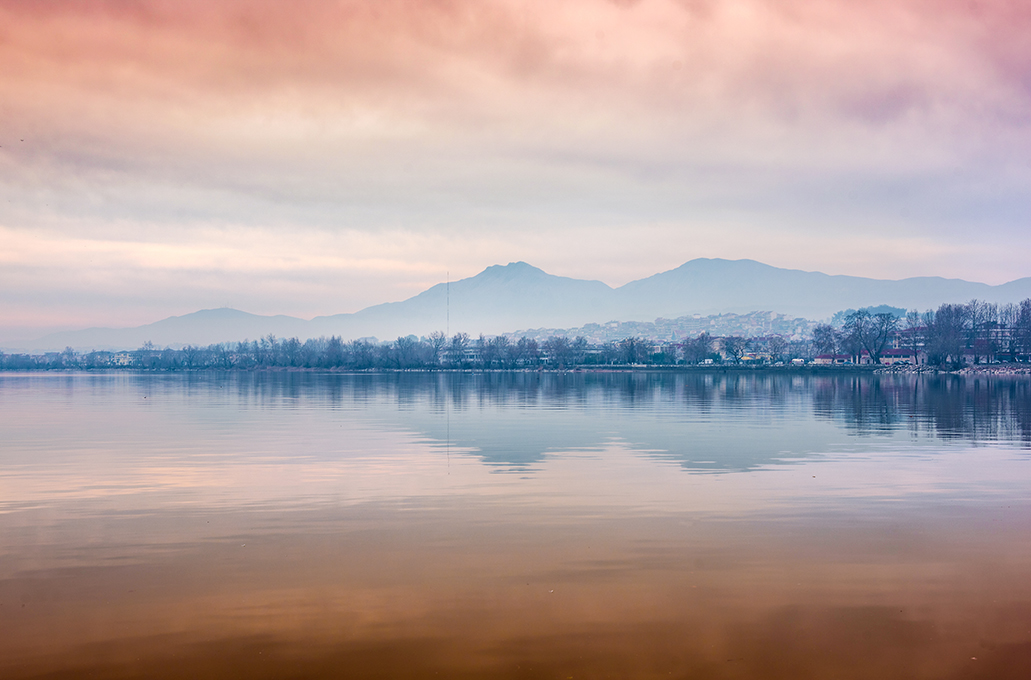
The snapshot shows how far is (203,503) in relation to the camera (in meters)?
18.4

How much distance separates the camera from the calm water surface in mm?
9312

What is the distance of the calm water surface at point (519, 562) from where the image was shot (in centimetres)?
931

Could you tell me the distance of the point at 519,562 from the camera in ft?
42.7

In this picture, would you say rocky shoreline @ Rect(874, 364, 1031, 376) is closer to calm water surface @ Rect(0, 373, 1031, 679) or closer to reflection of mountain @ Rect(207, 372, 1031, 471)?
reflection of mountain @ Rect(207, 372, 1031, 471)

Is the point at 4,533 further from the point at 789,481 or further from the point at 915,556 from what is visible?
the point at 789,481

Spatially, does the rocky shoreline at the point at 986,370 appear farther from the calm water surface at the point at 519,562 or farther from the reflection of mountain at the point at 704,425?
the calm water surface at the point at 519,562

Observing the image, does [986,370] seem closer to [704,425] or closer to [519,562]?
[704,425]

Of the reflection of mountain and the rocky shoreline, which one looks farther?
the rocky shoreline

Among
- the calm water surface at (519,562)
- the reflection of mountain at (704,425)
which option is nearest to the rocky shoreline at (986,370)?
the reflection of mountain at (704,425)

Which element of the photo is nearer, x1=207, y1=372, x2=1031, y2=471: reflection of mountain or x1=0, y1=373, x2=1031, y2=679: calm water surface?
x1=0, y1=373, x2=1031, y2=679: calm water surface

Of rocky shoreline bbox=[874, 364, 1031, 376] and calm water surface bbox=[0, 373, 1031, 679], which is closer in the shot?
calm water surface bbox=[0, 373, 1031, 679]

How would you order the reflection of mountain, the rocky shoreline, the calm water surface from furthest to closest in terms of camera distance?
the rocky shoreline → the reflection of mountain → the calm water surface

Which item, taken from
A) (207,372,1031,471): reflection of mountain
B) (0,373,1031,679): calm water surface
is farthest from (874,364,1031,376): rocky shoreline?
(0,373,1031,679): calm water surface

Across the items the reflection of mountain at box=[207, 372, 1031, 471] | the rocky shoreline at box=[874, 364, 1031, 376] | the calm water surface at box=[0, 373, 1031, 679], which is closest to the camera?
the calm water surface at box=[0, 373, 1031, 679]
